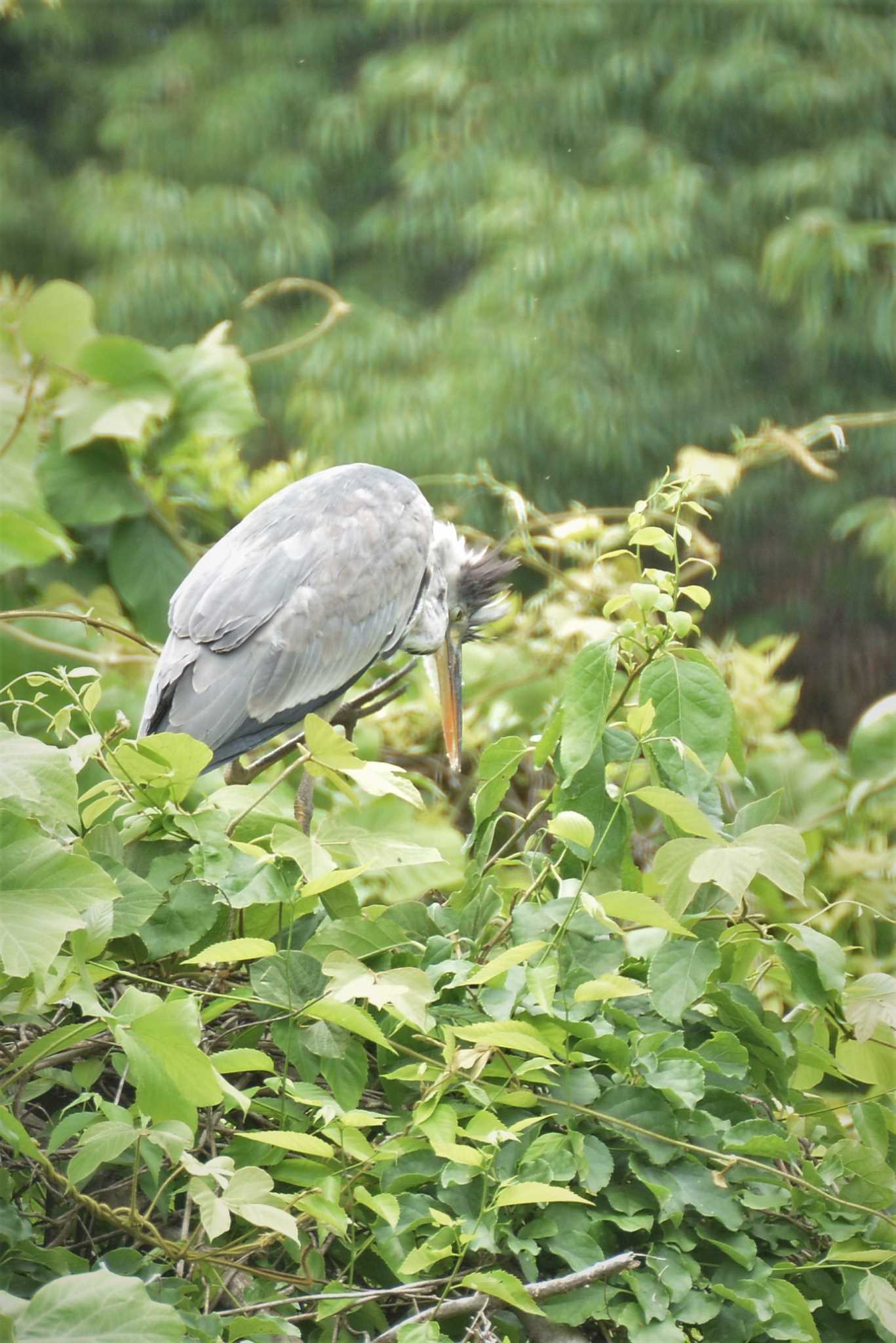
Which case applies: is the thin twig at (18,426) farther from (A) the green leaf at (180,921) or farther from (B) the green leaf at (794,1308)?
(B) the green leaf at (794,1308)

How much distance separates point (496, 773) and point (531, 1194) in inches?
9.9

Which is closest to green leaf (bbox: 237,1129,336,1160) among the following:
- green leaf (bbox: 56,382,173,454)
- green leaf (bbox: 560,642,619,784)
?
green leaf (bbox: 560,642,619,784)

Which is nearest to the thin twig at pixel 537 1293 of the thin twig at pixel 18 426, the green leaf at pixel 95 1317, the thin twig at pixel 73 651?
the green leaf at pixel 95 1317

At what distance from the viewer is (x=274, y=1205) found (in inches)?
23.5

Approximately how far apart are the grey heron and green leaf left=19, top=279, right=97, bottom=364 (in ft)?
1.23

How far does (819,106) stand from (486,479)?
3415mm

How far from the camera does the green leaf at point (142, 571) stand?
5.50 feet

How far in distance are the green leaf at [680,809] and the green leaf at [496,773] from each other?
0.10 meters

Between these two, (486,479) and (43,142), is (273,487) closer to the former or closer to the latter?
(486,479)

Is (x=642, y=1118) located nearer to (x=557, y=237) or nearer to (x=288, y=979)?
(x=288, y=979)

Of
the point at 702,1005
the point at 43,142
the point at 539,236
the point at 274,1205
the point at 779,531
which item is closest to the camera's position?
the point at 274,1205

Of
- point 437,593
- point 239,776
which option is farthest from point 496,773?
point 437,593

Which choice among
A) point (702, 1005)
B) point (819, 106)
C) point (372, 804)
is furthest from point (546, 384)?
point (702, 1005)

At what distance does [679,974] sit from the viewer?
0.68 meters
